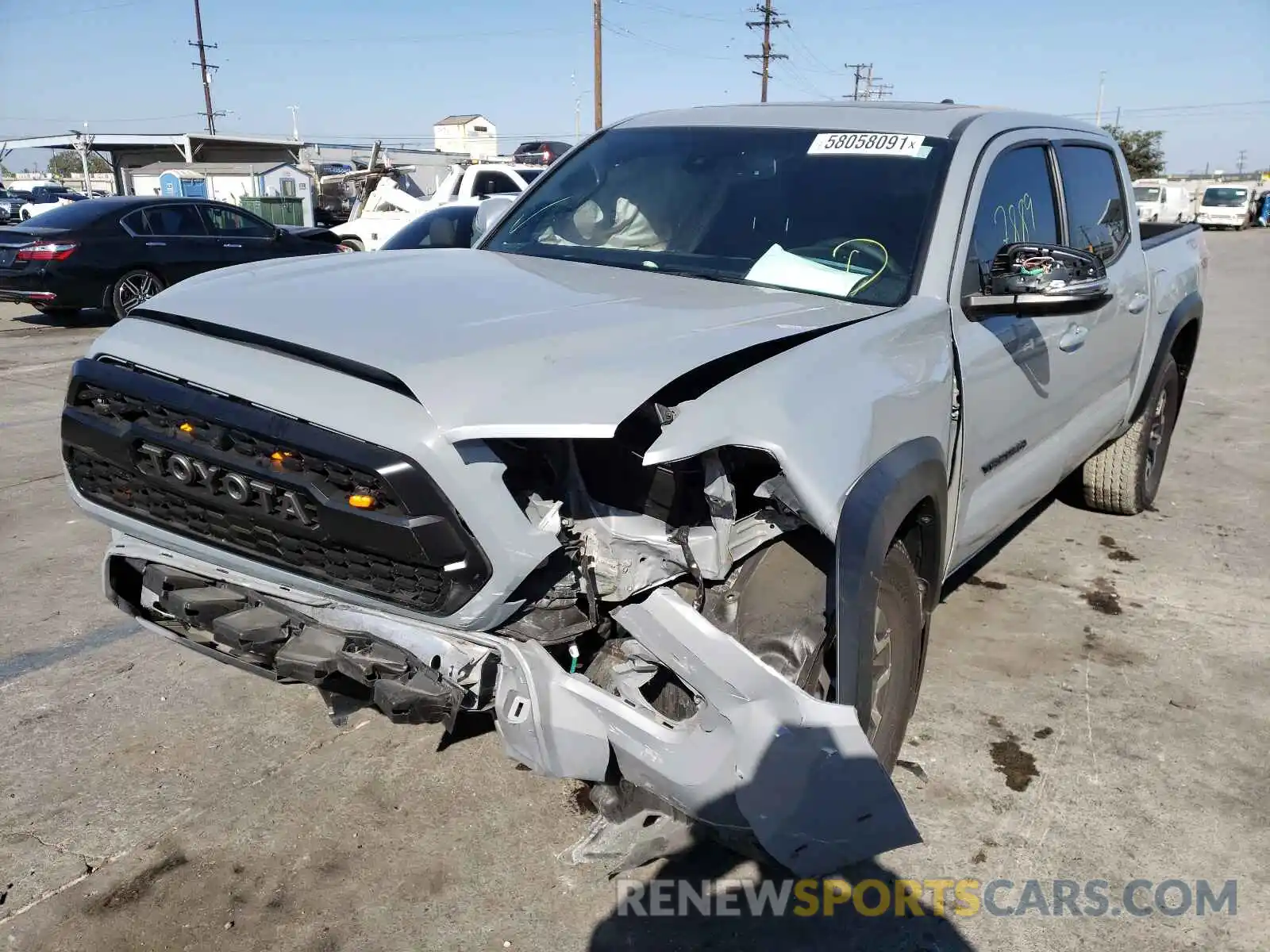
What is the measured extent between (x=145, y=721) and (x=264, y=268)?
1521mm

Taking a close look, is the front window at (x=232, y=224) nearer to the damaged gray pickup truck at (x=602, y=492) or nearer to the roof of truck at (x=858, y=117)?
the roof of truck at (x=858, y=117)

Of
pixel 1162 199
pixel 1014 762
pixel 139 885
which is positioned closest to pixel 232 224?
pixel 139 885

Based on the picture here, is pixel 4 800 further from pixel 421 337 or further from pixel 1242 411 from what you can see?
pixel 1242 411

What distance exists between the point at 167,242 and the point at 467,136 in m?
69.6

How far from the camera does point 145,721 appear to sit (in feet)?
10.6

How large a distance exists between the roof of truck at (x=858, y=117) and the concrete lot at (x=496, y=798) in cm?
194

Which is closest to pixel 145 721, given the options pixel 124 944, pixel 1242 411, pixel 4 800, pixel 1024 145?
pixel 4 800

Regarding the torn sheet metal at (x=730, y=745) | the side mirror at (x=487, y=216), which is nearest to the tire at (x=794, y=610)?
the torn sheet metal at (x=730, y=745)

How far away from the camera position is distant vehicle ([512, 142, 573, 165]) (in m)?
27.1

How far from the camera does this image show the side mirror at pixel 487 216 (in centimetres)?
390

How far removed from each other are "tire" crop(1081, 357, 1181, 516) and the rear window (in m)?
11.0

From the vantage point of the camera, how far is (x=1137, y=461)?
5211 mm

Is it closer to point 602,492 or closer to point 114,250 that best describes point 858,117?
point 602,492

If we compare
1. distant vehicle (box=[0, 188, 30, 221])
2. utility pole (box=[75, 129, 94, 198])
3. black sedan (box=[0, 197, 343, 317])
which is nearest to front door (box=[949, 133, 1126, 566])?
black sedan (box=[0, 197, 343, 317])
